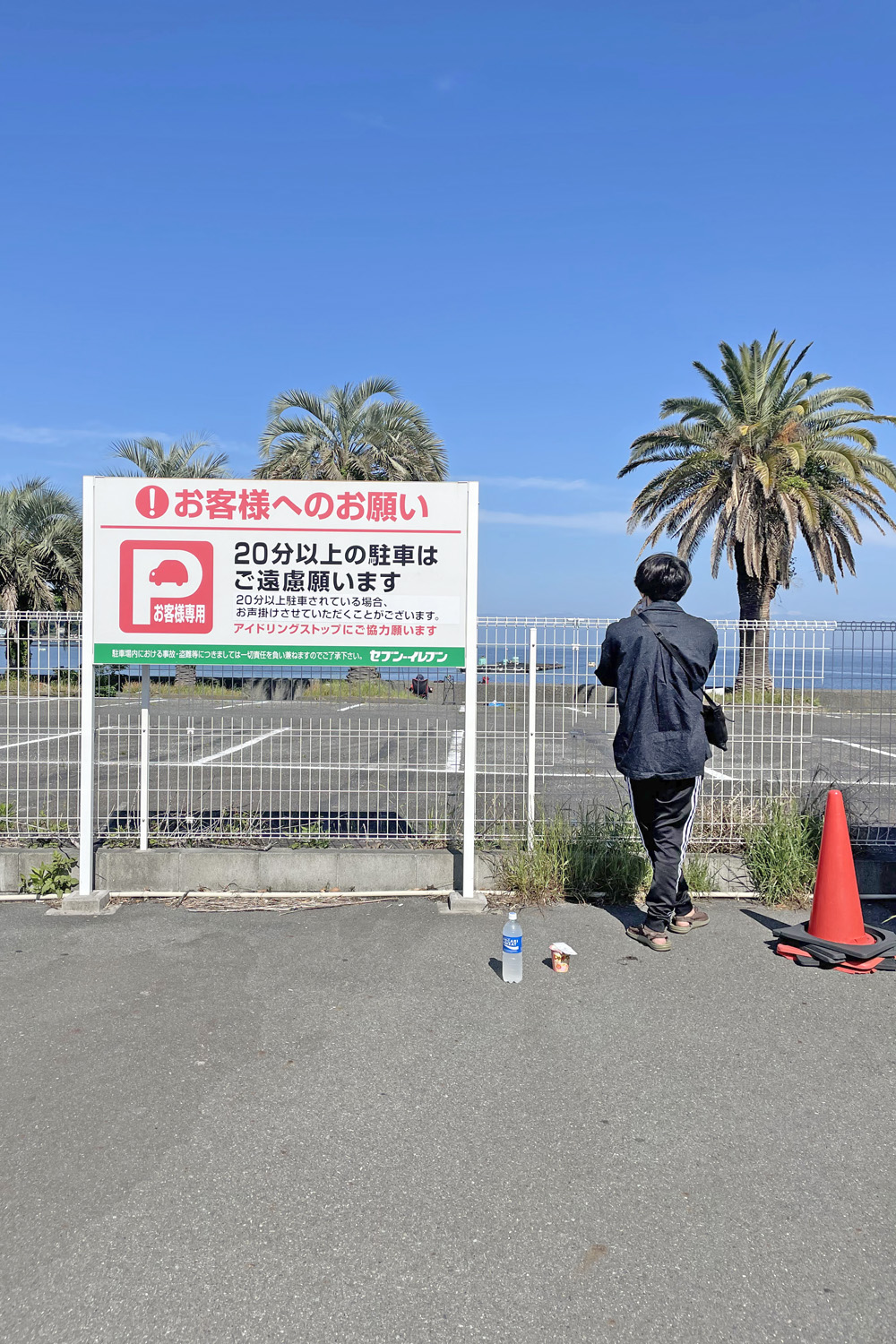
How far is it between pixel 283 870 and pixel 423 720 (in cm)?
140

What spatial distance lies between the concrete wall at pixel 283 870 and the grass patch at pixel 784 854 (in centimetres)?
18

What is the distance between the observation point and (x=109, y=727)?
6.68 metres

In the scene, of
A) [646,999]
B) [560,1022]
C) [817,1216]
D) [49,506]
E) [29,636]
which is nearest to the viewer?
[817,1216]

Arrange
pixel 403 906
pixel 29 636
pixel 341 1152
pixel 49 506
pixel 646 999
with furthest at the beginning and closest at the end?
1. pixel 49 506
2. pixel 29 636
3. pixel 403 906
4. pixel 646 999
5. pixel 341 1152

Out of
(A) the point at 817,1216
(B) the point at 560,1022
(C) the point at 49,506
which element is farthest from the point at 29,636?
(C) the point at 49,506

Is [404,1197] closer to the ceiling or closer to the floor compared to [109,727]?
closer to the floor

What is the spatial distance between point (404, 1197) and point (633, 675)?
120 inches

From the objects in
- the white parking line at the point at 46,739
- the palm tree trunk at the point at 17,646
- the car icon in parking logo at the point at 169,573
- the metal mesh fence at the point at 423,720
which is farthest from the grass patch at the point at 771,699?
the palm tree trunk at the point at 17,646

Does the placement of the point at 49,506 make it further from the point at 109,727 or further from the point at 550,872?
the point at 550,872

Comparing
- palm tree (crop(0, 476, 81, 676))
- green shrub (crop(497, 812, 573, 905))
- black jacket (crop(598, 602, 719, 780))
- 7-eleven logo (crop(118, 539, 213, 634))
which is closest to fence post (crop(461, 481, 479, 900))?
green shrub (crop(497, 812, 573, 905))

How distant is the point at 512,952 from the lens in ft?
14.7

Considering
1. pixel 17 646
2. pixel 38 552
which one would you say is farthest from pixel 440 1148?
pixel 38 552

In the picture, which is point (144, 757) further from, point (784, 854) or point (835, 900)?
point (835, 900)

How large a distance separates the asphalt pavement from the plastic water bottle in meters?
0.12
